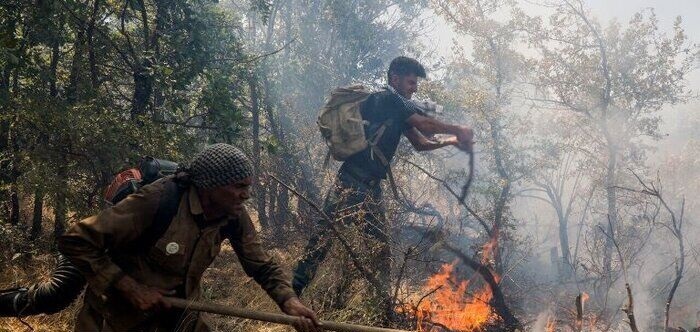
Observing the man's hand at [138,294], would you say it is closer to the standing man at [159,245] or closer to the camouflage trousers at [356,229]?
the standing man at [159,245]

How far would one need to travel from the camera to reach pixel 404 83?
457cm

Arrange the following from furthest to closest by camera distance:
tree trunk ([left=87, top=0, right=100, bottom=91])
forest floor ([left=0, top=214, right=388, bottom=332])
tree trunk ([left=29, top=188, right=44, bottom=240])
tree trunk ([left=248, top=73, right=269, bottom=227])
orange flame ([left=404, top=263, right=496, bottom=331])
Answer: tree trunk ([left=248, top=73, right=269, bottom=227]) < tree trunk ([left=29, top=188, right=44, bottom=240]) < tree trunk ([left=87, top=0, right=100, bottom=91]) < orange flame ([left=404, top=263, right=496, bottom=331]) < forest floor ([left=0, top=214, right=388, bottom=332])

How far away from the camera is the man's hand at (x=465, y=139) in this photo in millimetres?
4219

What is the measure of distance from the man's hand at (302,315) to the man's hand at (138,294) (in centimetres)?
66

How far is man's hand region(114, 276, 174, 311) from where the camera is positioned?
2.25 m

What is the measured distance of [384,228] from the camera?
4535 mm

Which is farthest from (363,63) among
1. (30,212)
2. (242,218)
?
(242,218)

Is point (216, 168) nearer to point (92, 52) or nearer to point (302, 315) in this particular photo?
point (302, 315)

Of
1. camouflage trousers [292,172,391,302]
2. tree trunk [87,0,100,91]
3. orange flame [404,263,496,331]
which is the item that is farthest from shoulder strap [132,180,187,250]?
tree trunk [87,0,100,91]

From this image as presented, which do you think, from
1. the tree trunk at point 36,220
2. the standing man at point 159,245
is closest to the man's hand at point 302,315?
the standing man at point 159,245

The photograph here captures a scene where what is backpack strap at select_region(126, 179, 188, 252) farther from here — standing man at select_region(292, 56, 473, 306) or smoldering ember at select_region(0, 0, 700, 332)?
standing man at select_region(292, 56, 473, 306)

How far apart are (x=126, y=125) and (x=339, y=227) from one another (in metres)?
2.44

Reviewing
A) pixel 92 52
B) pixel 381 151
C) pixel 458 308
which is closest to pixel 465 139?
pixel 381 151

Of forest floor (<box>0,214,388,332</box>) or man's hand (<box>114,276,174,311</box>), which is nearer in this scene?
man's hand (<box>114,276,174,311</box>)
